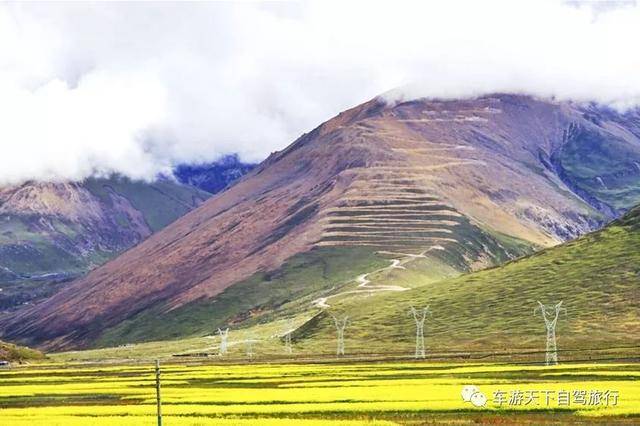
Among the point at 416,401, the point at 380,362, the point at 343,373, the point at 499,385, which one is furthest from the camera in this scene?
the point at 380,362

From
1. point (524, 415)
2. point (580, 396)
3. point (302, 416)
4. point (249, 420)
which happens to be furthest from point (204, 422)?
point (580, 396)

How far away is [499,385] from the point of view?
369 feet

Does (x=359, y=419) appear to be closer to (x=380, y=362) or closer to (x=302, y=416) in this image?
(x=302, y=416)

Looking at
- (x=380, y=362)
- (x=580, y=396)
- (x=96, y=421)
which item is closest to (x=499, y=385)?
(x=580, y=396)

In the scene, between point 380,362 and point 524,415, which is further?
point 380,362

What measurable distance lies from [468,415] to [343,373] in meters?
69.3

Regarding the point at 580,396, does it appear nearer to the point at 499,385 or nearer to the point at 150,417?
the point at 499,385

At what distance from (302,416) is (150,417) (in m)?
14.7

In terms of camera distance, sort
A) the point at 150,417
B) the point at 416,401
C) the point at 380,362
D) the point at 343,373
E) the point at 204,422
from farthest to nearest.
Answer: the point at 380,362 < the point at 343,373 < the point at 416,401 < the point at 150,417 < the point at 204,422

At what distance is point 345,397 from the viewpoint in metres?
106

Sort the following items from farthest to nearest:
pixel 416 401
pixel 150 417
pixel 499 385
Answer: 1. pixel 499 385
2. pixel 416 401
3. pixel 150 417

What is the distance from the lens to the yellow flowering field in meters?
85.2

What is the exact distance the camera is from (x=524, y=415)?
8362 centimetres

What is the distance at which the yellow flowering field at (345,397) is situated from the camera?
8519 centimetres
